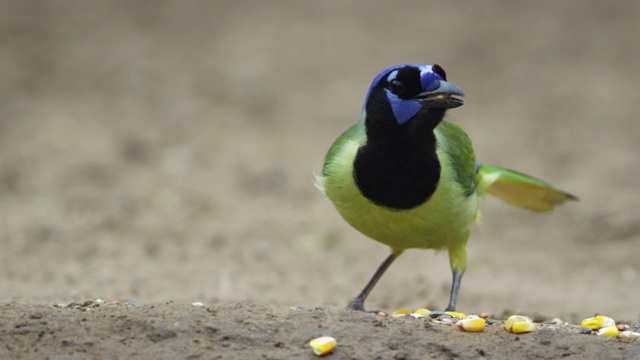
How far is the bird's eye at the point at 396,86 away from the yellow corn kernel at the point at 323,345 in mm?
1603

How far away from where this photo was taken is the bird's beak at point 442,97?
455 cm

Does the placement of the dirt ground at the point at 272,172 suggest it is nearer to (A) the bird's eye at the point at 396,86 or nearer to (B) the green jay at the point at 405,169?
(B) the green jay at the point at 405,169

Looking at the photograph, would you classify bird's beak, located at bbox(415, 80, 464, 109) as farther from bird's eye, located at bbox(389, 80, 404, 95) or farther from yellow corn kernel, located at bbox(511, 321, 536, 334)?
yellow corn kernel, located at bbox(511, 321, 536, 334)

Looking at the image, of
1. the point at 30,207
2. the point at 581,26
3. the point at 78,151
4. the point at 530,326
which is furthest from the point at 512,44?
the point at 530,326

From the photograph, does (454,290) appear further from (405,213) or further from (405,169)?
(405,169)

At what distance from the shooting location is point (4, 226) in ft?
27.4

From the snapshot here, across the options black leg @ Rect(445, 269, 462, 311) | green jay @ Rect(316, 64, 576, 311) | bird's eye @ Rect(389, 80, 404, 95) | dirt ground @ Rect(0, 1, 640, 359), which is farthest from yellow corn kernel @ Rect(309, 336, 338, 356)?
black leg @ Rect(445, 269, 462, 311)

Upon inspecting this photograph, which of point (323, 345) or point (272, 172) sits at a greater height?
point (272, 172)

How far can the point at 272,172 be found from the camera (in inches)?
385

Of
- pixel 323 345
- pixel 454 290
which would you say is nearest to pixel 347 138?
Result: pixel 454 290

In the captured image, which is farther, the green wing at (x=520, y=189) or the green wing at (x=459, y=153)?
the green wing at (x=520, y=189)

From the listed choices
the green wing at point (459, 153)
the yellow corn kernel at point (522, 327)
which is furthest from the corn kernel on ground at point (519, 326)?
the green wing at point (459, 153)

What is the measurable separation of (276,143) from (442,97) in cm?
587

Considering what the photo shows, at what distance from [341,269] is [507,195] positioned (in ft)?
6.31
